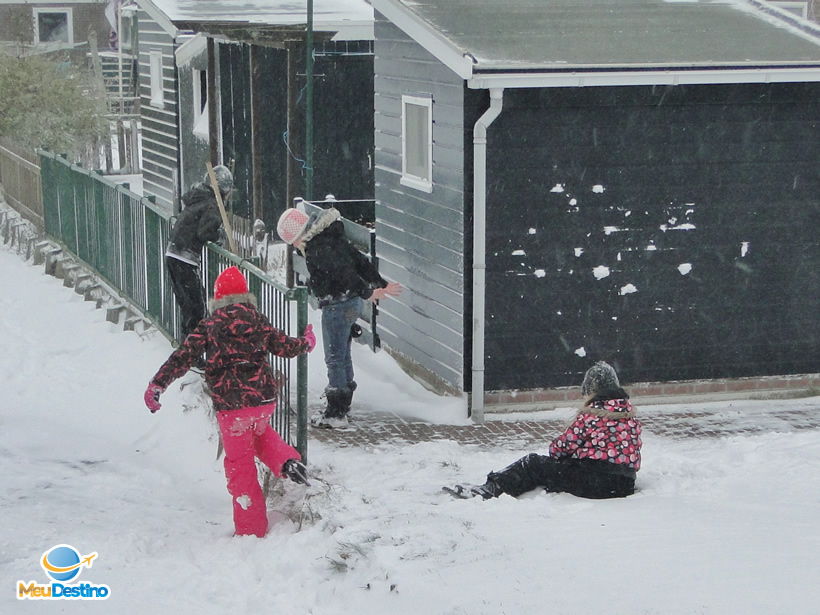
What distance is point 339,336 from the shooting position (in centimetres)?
962

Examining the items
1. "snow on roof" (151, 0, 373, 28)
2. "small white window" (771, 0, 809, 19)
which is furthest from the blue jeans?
"small white window" (771, 0, 809, 19)

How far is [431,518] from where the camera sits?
7.08 m

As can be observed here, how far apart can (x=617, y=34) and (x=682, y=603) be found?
6.17m

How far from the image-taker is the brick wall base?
10.3 meters

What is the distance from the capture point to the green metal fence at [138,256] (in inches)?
323

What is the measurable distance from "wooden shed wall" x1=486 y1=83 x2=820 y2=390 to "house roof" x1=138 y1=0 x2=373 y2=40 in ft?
22.0

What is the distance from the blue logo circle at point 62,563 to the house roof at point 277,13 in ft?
30.9

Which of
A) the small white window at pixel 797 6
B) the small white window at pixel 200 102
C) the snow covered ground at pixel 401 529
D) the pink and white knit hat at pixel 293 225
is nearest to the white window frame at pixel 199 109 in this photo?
the small white window at pixel 200 102

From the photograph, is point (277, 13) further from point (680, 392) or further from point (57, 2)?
point (57, 2)

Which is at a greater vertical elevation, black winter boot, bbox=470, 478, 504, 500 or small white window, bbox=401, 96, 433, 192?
small white window, bbox=401, 96, 433, 192

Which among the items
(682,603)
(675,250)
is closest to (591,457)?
(682,603)

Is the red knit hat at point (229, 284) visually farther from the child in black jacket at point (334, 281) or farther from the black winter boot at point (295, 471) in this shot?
the child in black jacket at point (334, 281)

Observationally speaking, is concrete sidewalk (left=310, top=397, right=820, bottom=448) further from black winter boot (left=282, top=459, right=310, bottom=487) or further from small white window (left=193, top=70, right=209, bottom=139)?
small white window (left=193, top=70, right=209, bottom=139)

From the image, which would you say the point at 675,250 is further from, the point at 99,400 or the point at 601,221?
the point at 99,400
